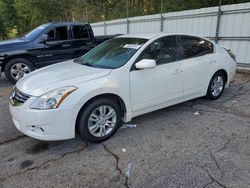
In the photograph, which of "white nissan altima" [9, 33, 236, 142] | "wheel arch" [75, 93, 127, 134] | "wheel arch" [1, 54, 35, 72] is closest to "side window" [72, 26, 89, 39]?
"wheel arch" [1, 54, 35, 72]

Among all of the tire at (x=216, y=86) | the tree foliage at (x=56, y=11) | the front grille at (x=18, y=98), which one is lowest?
the tire at (x=216, y=86)

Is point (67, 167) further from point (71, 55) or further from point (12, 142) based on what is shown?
point (71, 55)

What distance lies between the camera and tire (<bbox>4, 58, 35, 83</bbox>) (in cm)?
632

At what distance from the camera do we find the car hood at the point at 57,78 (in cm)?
290

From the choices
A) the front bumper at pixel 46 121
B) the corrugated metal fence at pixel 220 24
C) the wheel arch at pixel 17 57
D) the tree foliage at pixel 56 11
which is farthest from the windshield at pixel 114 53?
the tree foliage at pixel 56 11

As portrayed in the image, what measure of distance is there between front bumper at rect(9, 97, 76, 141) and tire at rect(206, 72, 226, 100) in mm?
3174

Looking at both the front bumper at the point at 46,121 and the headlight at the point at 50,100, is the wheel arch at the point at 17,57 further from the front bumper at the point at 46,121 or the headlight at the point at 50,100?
the headlight at the point at 50,100

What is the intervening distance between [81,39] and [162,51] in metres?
4.27

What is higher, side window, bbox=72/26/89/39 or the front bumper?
side window, bbox=72/26/89/39

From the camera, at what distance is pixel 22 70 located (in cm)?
654

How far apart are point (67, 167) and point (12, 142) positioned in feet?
3.90

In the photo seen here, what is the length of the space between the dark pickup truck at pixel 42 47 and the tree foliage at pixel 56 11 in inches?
350

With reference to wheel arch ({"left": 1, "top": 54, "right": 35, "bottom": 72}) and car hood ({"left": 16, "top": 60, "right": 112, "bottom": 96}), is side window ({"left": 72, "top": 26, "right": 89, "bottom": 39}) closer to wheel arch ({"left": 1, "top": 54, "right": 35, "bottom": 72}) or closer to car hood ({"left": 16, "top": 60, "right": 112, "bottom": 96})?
wheel arch ({"left": 1, "top": 54, "right": 35, "bottom": 72})

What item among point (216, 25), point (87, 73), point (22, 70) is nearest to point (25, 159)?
point (87, 73)
